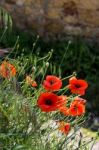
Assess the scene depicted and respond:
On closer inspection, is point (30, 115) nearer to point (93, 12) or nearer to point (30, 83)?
point (30, 83)

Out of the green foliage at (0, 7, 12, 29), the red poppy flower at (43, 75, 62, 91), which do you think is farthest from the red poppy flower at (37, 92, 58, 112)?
the green foliage at (0, 7, 12, 29)

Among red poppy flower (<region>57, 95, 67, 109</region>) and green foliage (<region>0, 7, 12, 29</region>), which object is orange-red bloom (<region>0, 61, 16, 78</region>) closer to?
red poppy flower (<region>57, 95, 67, 109</region>)

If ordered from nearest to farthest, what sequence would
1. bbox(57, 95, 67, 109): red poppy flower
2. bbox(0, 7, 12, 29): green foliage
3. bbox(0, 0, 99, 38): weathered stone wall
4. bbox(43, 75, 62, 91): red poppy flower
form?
bbox(57, 95, 67, 109): red poppy flower < bbox(43, 75, 62, 91): red poppy flower < bbox(0, 7, 12, 29): green foliage < bbox(0, 0, 99, 38): weathered stone wall

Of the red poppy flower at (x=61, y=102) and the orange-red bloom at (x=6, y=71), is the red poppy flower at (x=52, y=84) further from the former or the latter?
the orange-red bloom at (x=6, y=71)

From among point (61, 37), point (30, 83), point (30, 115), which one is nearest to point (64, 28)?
point (61, 37)

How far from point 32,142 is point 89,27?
4.17m

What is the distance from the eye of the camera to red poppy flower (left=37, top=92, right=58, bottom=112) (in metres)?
2.90

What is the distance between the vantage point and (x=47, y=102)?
295cm

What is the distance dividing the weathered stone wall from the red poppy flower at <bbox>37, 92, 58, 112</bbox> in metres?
4.01

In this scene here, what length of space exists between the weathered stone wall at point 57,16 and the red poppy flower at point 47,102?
4.01 m

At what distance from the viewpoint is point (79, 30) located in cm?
694

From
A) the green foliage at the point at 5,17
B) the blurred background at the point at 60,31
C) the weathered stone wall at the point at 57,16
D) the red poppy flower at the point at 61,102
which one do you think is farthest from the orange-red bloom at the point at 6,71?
the weathered stone wall at the point at 57,16

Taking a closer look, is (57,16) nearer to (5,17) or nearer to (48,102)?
(5,17)

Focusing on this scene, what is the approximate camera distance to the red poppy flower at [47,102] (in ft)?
9.53
